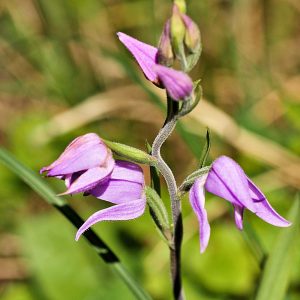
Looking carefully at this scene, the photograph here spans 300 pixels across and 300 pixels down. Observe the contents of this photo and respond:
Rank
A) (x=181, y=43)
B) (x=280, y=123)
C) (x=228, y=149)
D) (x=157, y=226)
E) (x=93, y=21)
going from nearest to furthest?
(x=181, y=43)
(x=157, y=226)
(x=228, y=149)
(x=280, y=123)
(x=93, y=21)

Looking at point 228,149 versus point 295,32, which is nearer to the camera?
point 228,149

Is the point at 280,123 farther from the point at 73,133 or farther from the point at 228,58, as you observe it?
the point at 73,133

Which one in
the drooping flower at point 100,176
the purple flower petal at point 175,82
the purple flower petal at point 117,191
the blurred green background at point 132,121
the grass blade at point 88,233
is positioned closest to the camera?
the purple flower petal at point 175,82

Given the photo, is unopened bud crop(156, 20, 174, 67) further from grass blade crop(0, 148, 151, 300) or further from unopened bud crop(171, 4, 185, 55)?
grass blade crop(0, 148, 151, 300)

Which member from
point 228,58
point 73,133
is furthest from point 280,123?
point 73,133

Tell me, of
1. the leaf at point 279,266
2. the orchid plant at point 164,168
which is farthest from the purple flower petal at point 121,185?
the leaf at point 279,266

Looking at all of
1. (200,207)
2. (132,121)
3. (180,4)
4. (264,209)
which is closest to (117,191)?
(200,207)

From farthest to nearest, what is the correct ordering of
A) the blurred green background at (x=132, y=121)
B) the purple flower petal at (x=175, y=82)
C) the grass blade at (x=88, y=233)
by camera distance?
the blurred green background at (x=132, y=121) < the grass blade at (x=88, y=233) < the purple flower petal at (x=175, y=82)

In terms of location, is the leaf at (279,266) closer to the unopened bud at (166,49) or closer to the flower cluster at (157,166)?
the flower cluster at (157,166)
